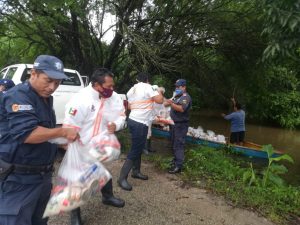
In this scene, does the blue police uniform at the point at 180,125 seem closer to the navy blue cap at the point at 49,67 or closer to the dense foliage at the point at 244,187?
the dense foliage at the point at 244,187

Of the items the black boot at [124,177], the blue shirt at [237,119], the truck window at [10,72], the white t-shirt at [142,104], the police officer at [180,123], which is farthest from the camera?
the blue shirt at [237,119]

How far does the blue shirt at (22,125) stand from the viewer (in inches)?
93.1

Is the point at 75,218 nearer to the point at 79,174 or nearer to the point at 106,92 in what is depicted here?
the point at 79,174

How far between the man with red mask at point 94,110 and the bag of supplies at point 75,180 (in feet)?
0.85

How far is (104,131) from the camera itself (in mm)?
3777

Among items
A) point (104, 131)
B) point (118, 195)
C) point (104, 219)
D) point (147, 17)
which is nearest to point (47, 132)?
point (104, 131)

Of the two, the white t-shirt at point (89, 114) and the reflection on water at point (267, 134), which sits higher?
the white t-shirt at point (89, 114)

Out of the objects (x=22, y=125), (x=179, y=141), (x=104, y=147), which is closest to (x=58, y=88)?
(x=179, y=141)

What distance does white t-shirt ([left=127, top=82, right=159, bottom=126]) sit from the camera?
565 cm

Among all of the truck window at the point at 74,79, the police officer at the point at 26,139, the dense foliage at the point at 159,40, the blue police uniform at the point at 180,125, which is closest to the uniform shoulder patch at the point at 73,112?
the police officer at the point at 26,139

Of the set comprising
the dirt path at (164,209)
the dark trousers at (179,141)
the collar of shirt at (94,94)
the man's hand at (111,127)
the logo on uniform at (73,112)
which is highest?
the collar of shirt at (94,94)

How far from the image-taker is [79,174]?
313 centimetres

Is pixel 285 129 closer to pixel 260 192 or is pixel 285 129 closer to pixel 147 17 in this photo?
pixel 147 17

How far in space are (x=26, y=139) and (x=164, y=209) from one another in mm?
3036
